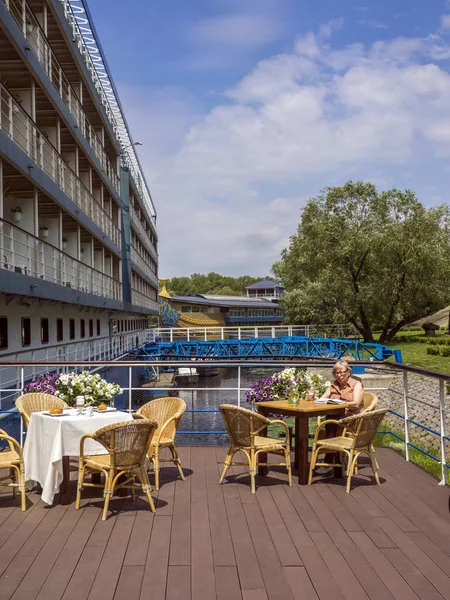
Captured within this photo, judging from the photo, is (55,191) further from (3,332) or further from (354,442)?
(354,442)

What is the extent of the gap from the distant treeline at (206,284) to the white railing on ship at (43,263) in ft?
425

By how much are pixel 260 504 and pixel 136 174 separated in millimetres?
39910

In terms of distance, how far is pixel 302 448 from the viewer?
7004 millimetres

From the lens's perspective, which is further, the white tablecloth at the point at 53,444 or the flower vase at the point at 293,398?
the flower vase at the point at 293,398

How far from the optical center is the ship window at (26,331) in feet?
56.3

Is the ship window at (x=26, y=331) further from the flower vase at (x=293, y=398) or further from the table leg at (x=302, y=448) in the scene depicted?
the table leg at (x=302, y=448)

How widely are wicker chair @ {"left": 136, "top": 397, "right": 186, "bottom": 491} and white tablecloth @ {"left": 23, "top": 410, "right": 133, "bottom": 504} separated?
644mm

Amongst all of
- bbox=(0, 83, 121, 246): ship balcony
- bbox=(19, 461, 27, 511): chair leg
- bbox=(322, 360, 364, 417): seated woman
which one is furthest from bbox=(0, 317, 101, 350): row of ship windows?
bbox=(322, 360, 364, 417): seated woman

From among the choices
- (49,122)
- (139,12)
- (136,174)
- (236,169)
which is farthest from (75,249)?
(136,174)

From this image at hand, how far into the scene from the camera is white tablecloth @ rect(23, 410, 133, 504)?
6027 mm

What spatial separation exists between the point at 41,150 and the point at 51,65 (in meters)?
4.44

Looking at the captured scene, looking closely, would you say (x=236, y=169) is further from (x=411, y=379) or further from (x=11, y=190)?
(x=411, y=379)

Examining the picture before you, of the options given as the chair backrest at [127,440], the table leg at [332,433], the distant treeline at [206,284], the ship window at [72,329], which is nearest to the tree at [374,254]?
the ship window at [72,329]

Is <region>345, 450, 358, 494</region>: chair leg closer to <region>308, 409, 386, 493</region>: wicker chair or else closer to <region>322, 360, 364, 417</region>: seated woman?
<region>308, 409, 386, 493</region>: wicker chair
